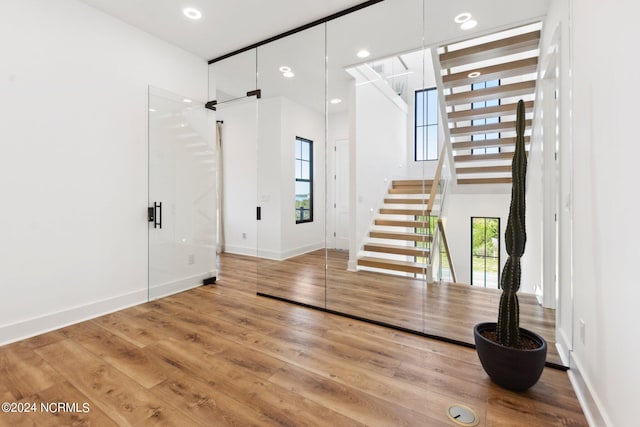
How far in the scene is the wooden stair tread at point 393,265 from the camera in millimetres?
→ 2852

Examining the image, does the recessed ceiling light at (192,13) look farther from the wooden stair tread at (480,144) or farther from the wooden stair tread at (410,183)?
the wooden stair tread at (480,144)

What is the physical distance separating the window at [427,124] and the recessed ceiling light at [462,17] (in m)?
0.59

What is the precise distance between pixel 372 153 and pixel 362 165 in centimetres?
20

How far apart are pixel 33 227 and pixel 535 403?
382cm

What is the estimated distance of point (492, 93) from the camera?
3002mm

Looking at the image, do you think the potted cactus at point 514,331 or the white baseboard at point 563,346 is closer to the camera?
the potted cactus at point 514,331

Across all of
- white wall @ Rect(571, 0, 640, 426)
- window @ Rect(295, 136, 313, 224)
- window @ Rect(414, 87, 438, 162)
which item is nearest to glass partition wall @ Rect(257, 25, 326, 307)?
window @ Rect(295, 136, 313, 224)

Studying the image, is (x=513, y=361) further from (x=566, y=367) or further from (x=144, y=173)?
(x=144, y=173)

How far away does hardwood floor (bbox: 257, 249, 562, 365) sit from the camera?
2.35 m

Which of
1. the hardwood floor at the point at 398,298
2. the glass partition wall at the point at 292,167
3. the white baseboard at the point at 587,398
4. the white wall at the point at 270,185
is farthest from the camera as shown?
the white wall at the point at 270,185

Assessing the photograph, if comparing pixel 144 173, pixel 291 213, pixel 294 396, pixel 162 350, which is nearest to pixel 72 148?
pixel 144 173

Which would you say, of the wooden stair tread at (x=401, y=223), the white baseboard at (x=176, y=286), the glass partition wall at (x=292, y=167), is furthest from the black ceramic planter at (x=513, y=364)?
the white baseboard at (x=176, y=286)

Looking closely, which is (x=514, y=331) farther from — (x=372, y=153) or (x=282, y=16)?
(x=282, y=16)

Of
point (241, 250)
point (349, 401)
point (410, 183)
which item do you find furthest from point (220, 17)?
point (241, 250)
